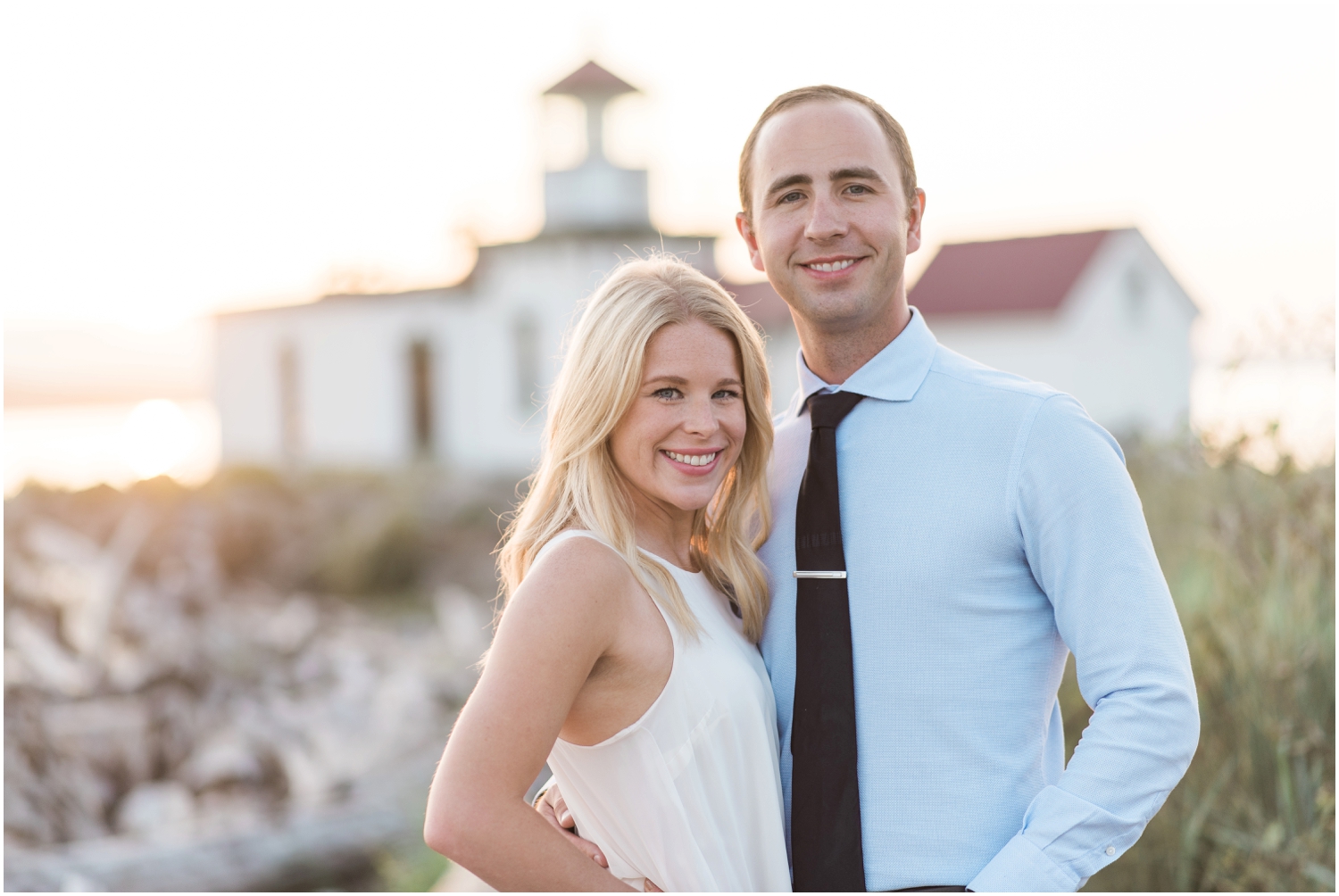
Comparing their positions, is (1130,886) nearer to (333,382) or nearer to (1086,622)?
(1086,622)

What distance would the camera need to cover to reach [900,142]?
3.00 m

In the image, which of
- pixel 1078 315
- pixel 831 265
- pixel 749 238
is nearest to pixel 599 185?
Answer: pixel 1078 315

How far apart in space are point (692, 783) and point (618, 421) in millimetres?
865

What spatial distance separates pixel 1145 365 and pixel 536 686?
25.9 meters

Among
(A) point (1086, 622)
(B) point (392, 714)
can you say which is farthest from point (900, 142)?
(B) point (392, 714)

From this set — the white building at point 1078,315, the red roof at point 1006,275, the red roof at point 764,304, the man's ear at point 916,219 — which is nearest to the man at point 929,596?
the man's ear at point 916,219

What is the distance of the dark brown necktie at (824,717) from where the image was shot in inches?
102

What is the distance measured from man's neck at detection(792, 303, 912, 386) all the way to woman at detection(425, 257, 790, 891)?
0.61 feet

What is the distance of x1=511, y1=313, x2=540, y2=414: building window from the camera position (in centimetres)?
2408

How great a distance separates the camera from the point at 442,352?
83.3 feet

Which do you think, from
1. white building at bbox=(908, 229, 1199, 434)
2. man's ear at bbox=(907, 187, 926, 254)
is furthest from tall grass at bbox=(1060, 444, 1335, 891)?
white building at bbox=(908, 229, 1199, 434)

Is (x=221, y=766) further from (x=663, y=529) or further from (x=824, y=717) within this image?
(x=824, y=717)

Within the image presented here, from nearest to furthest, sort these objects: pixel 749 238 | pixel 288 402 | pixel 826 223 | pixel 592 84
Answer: pixel 826 223
pixel 749 238
pixel 592 84
pixel 288 402

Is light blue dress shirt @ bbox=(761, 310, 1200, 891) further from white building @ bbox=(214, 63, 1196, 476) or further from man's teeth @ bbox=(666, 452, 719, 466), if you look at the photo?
white building @ bbox=(214, 63, 1196, 476)
